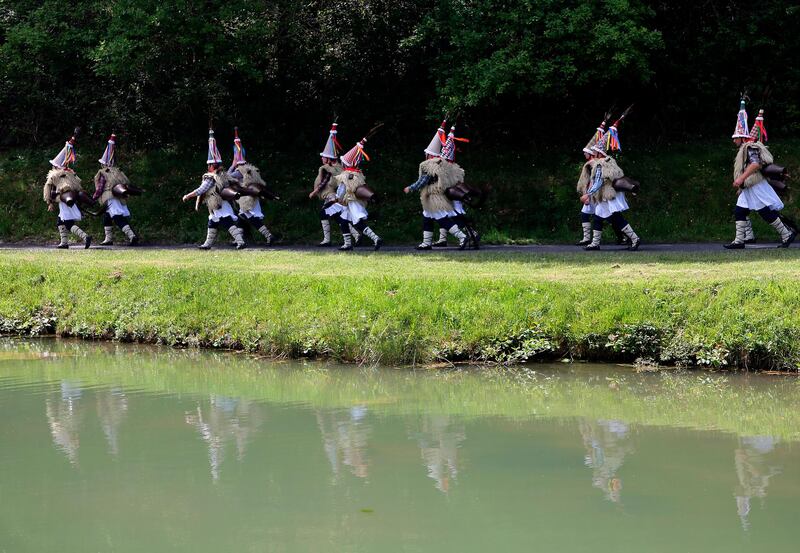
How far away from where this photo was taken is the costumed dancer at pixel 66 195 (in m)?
21.9

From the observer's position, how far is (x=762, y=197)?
57.6ft

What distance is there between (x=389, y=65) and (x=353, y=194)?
6.84 m

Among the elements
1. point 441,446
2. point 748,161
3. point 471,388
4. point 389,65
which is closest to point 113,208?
point 389,65

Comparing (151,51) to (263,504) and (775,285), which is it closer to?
(775,285)

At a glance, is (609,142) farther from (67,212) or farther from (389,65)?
(67,212)

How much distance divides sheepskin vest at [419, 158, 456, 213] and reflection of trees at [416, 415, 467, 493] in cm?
964

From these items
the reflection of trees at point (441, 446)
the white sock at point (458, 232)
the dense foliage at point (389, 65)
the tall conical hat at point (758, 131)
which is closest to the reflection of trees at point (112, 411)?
the reflection of trees at point (441, 446)

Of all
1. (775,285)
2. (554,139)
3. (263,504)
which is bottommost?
(263,504)

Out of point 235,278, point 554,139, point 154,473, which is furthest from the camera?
point 554,139

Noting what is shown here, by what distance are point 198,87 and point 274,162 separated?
97.5 inches

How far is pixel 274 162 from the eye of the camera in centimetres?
2578

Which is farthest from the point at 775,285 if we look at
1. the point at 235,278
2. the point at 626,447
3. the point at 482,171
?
the point at 482,171

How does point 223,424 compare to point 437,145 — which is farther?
point 437,145

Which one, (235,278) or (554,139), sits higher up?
(554,139)
